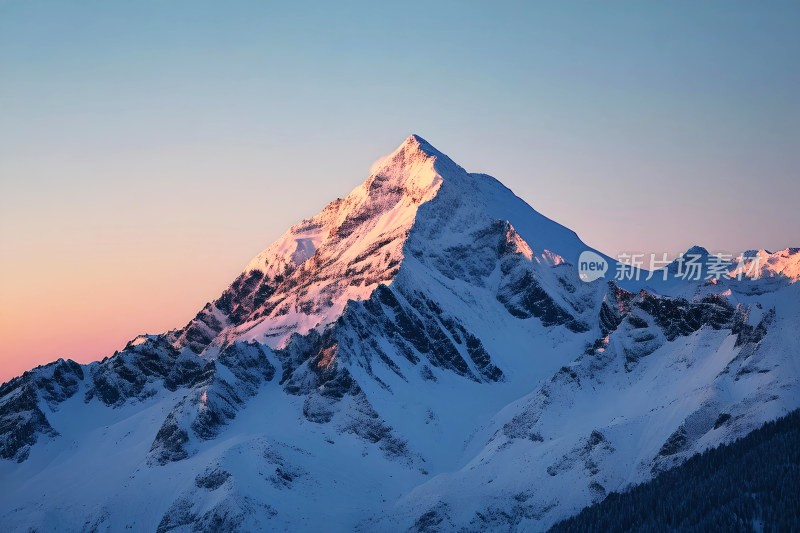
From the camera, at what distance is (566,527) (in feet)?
630

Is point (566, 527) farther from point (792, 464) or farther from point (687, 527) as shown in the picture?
point (792, 464)

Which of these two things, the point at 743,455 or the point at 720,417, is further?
the point at 720,417

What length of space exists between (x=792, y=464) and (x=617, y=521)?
29.2 m

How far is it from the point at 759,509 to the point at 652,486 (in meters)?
25.6

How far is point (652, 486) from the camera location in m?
190

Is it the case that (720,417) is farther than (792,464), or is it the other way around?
(720,417)

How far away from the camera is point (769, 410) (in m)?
193

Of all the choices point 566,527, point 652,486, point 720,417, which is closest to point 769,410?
point 720,417

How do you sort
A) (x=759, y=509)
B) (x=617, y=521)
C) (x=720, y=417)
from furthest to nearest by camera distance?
(x=720, y=417), (x=617, y=521), (x=759, y=509)

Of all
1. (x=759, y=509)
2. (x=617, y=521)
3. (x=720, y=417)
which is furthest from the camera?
(x=720, y=417)

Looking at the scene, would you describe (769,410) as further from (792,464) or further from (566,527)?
(566,527)

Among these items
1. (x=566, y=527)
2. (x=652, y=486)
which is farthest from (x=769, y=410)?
(x=566, y=527)

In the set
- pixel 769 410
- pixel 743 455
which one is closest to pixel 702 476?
pixel 743 455

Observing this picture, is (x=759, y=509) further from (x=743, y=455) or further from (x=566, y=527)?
(x=566, y=527)
